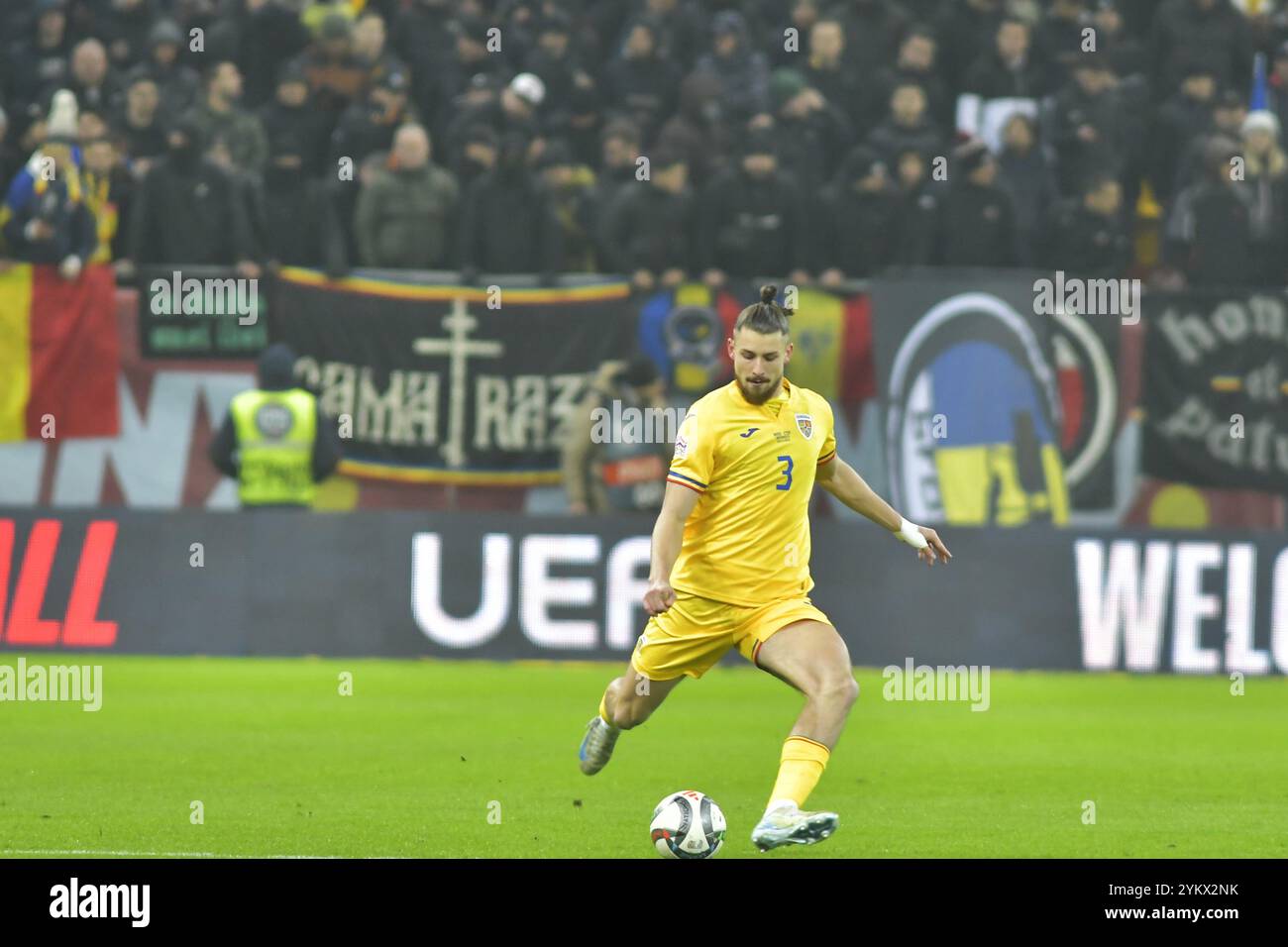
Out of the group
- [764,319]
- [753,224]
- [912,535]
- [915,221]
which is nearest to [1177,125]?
[915,221]

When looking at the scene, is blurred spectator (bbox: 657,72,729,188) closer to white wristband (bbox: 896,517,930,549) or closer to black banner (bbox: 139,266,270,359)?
black banner (bbox: 139,266,270,359)

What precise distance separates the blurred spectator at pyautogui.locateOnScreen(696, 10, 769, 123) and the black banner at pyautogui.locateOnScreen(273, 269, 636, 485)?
10.2 feet

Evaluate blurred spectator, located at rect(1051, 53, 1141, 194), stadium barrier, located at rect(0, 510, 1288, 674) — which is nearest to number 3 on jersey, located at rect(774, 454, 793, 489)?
stadium barrier, located at rect(0, 510, 1288, 674)

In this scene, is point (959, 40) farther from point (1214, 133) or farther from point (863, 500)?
point (863, 500)

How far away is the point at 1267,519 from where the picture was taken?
65.8ft

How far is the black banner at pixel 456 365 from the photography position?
65.5ft

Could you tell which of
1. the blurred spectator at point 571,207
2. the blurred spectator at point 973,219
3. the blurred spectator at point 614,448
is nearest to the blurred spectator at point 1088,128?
the blurred spectator at point 973,219

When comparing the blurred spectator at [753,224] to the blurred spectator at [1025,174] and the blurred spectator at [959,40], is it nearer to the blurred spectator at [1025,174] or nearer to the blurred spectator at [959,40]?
the blurred spectator at [1025,174]

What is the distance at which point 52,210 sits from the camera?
65.6 feet

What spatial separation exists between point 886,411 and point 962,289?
1.21 meters

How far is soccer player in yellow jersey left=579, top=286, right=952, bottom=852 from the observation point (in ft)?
31.6
